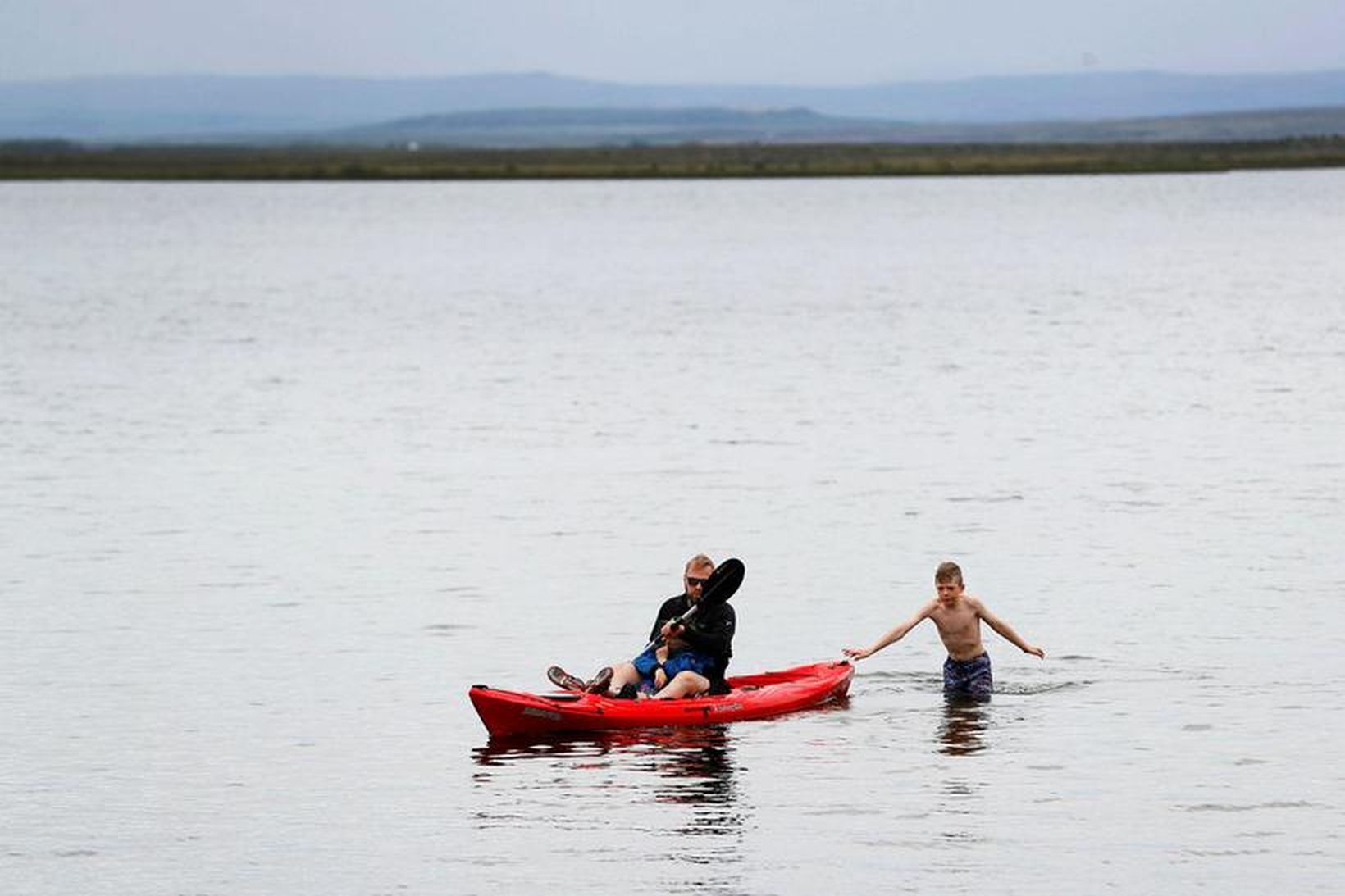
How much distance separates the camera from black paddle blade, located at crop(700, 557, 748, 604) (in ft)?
69.3

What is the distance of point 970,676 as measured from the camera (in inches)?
897

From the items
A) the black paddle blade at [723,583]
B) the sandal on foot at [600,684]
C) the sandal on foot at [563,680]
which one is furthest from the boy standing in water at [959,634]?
the sandal on foot at [563,680]

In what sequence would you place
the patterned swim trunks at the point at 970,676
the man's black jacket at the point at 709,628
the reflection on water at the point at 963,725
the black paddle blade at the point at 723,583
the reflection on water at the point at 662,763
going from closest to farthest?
1. the reflection on water at the point at 662,763
2. the reflection on water at the point at 963,725
3. the black paddle blade at the point at 723,583
4. the man's black jacket at the point at 709,628
5. the patterned swim trunks at the point at 970,676

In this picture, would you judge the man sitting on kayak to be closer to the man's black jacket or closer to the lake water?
the man's black jacket

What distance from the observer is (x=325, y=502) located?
36.4m

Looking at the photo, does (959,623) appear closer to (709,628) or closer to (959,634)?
(959,634)

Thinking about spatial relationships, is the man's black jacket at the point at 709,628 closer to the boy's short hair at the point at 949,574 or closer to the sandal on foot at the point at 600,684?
the sandal on foot at the point at 600,684

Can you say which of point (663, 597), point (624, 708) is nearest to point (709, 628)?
point (624, 708)

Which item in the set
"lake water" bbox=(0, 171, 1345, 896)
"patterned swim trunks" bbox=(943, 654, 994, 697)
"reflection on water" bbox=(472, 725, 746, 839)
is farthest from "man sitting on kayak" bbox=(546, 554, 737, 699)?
"patterned swim trunks" bbox=(943, 654, 994, 697)

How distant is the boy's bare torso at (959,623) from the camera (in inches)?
866

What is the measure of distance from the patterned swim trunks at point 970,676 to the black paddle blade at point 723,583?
8.69ft

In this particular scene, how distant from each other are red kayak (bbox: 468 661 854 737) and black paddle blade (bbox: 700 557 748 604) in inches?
37.2

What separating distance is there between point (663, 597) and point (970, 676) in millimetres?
6549

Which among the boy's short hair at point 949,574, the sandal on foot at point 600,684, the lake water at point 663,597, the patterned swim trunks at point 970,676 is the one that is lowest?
the lake water at point 663,597
